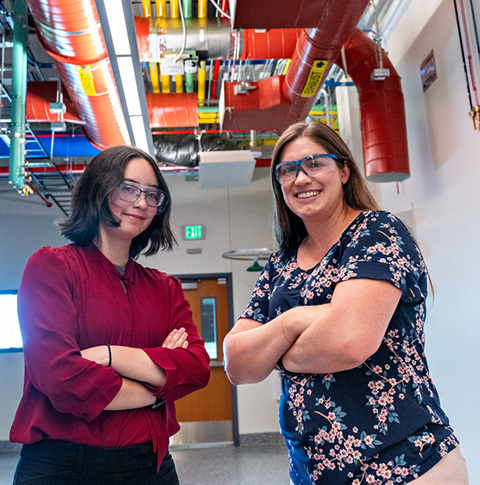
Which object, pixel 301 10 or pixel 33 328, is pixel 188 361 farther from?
pixel 301 10

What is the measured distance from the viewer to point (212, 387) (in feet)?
22.2

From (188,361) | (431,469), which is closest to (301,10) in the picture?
(188,361)

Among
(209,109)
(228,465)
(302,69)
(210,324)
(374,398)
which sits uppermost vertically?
(209,109)

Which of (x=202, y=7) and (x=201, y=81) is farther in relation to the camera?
(x=201, y=81)

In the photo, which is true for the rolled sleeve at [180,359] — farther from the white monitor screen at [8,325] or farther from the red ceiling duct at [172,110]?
the white monitor screen at [8,325]

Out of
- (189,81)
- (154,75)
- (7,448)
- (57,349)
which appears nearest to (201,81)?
(189,81)

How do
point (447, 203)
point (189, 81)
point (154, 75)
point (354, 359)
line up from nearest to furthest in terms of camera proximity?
point (354, 359) < point (447, 203) < point (154, 75) < point (189, 81)

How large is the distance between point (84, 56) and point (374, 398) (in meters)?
2.56

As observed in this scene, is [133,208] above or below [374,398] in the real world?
above

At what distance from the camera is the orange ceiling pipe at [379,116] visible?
3.27m

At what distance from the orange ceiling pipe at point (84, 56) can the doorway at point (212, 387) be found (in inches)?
135

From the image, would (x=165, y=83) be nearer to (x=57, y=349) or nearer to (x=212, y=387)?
(x=212, y=387)

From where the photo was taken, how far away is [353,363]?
1.00 metres

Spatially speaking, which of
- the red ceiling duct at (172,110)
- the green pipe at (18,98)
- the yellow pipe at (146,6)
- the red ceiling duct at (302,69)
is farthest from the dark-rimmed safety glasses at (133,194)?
the red ceiling duct at (172,110)
